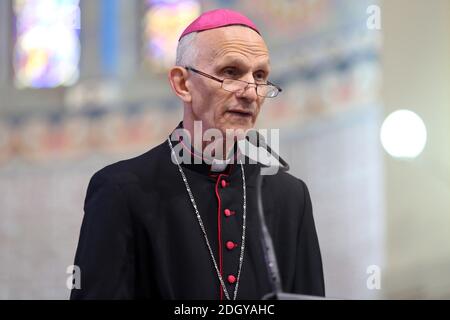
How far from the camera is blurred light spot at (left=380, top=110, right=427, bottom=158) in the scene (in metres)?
5.77

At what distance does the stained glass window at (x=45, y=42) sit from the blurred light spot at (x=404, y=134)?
329 cm

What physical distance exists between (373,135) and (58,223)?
2.86m

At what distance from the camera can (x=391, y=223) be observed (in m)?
6.51

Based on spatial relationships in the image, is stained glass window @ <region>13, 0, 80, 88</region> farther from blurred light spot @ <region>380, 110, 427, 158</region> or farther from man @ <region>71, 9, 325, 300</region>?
man @ <region>71, 9, 325, 300</region>

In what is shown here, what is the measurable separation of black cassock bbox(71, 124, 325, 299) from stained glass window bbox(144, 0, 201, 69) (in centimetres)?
553

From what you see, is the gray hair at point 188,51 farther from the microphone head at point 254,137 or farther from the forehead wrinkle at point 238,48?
A: the microphone head at point 254,137

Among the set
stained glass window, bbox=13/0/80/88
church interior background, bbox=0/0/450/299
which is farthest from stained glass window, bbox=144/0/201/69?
stained glass window, bbox=13/0/80/88

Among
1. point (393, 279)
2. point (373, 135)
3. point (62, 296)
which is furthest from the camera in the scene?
point (62, 296)

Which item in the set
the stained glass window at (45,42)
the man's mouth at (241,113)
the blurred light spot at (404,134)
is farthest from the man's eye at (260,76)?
the stained glass window at (45,42)

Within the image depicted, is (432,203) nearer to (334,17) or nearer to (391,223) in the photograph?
(391,223)

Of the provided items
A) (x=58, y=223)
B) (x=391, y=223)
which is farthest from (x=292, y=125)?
(x=58, y=223)

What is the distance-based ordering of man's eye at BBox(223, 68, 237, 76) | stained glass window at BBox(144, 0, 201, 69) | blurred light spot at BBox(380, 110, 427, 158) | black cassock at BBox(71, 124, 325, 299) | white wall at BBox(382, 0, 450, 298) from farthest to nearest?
stained glass window at BBox(144, 0, 201, 69) < white wall at BBox(382, 0, 450, 298) < blurred light spot at BBox(380, 110, 427, 158) < man's eye at BBox(223, 68, 237, 76) < black cassock at BBox(71, 124, 325, 299)

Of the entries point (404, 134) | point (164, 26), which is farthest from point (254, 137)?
point (164, 26)

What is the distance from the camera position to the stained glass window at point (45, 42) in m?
8.19
